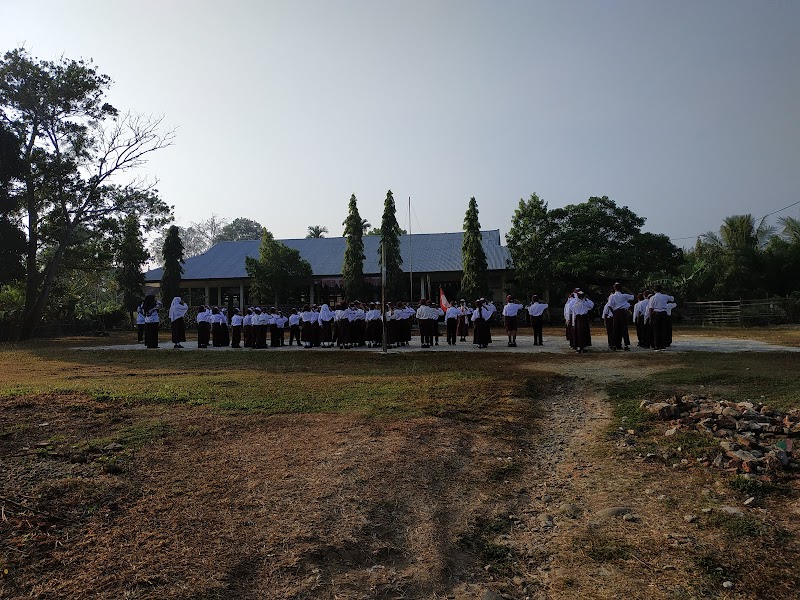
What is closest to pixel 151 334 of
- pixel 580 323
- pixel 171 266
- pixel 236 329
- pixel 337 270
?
pixel 236 329

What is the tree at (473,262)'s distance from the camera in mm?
32906

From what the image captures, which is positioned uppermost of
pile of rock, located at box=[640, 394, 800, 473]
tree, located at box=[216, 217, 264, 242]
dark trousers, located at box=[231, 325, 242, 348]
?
tree, located at box=[216, 217, 264, 242]

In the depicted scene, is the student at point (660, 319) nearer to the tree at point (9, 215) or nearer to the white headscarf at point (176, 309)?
the white headscarf at point (176, 309)

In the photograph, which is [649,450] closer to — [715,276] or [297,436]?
[297,436]

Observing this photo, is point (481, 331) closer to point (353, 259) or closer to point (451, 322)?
point (451, 322)

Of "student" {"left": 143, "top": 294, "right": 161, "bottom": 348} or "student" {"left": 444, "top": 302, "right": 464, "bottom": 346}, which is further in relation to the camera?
"student" {"left": 143, "top": 294, "right": 161, "bottom": 348}

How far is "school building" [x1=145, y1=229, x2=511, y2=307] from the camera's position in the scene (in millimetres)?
36281

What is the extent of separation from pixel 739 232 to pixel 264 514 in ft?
127

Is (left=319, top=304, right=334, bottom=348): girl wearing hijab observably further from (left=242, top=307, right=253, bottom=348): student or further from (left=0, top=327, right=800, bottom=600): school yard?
(left=0, top=327, right=800, bottom=600): school yard

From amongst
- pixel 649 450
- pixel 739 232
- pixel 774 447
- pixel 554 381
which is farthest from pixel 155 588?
pixel 739 232

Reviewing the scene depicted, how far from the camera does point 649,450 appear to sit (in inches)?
225

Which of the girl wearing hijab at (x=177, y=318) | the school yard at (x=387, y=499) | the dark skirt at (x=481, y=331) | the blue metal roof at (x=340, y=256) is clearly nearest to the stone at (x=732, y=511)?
the school yard at (x=387, y=499)

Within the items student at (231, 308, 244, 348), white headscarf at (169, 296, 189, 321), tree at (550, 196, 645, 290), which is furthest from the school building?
white headscarf at (169, 296, 189, 321)

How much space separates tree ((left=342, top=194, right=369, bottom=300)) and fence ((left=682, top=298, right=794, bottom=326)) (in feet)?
61.2
